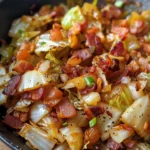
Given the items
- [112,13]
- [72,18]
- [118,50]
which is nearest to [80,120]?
[118,50]

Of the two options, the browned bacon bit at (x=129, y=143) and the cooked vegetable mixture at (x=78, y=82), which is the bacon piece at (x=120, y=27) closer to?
the cooked vegetable mixture at (x=78, y=82)

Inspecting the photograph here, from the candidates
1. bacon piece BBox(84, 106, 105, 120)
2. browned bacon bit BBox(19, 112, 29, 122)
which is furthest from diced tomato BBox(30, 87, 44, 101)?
bacon piece BBox(84, 106, 105, 120)

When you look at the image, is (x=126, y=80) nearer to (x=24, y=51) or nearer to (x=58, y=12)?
(x=24, y=51)

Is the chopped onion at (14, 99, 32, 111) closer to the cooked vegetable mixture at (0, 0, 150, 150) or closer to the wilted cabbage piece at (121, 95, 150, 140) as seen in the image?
the cooked vegetable mixture at (0, 0, 150, 150)

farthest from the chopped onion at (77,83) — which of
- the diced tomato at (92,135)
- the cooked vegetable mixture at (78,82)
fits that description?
the diced tomato at (92,135)

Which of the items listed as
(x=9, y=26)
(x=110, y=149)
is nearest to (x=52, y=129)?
(x=110, y=149)

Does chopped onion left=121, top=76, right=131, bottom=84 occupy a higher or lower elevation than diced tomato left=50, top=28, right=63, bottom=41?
lower
